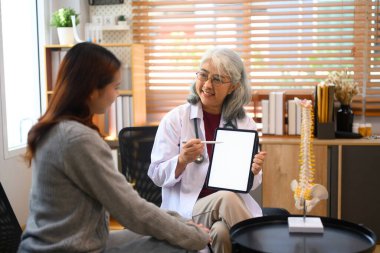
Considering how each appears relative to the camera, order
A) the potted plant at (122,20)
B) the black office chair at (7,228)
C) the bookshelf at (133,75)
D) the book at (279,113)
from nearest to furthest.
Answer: the black office chair at (7,228) → the book at (279,113) → the bookshelf at (133,75) → the potted plant at (122,20)

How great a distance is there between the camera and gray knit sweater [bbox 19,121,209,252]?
1645mm

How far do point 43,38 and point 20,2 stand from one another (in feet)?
1.08

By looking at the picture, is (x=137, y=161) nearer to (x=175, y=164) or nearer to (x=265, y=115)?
(x=175, y=164)

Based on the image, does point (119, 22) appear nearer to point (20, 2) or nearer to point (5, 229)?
point (20, 2)

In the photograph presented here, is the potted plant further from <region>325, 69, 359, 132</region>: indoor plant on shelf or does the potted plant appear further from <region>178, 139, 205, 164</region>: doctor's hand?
<region>178, 139, 205, 164</region>: doctor's hand

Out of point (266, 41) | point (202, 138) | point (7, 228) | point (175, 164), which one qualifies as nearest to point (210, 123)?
point (202, 138)

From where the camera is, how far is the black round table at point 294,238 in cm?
193

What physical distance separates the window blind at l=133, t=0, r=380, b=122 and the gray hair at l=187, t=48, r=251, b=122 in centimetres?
142

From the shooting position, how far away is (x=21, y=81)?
4.11 m

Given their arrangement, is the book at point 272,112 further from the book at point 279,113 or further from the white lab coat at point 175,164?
the white lab coat at point 175,164

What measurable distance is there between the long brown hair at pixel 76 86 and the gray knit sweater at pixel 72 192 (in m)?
0.04

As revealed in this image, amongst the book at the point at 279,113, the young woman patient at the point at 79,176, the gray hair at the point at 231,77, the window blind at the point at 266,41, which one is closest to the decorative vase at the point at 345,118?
the window blind at the point at 266,41

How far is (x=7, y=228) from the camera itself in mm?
2156

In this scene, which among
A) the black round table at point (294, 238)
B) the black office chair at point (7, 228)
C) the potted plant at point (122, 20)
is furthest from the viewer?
the potted plant at point (122, 20)
